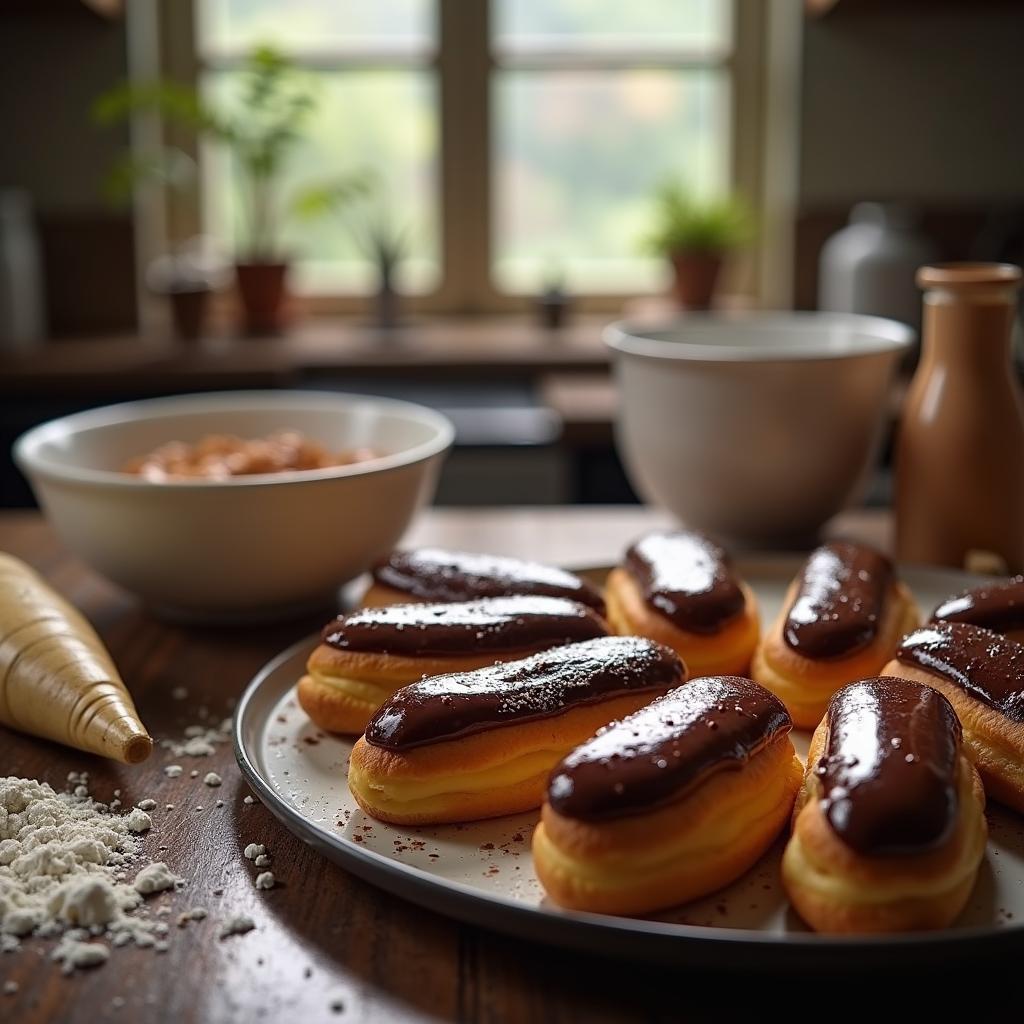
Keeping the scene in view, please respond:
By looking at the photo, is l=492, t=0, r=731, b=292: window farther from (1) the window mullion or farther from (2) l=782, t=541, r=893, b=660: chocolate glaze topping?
(2) l=782, t=541, r=893, b=660: chocolate glaze topping

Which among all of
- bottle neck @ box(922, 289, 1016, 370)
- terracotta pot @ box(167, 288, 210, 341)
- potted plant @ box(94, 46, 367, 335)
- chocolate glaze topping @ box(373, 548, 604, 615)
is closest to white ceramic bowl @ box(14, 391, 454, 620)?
chocolate glaze topping @ box(373, 548, 604, 615)

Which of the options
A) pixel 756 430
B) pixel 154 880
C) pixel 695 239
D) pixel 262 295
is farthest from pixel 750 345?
pixel 262 295

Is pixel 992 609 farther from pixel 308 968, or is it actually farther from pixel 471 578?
pixel 308 968

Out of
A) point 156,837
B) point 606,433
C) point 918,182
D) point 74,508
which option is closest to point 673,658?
point 156,837

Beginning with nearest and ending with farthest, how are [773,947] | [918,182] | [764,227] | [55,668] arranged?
[773,947] → [55,668] → [918,182] → [764,227]

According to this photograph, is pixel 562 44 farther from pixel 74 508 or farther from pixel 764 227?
pixel 74 508
